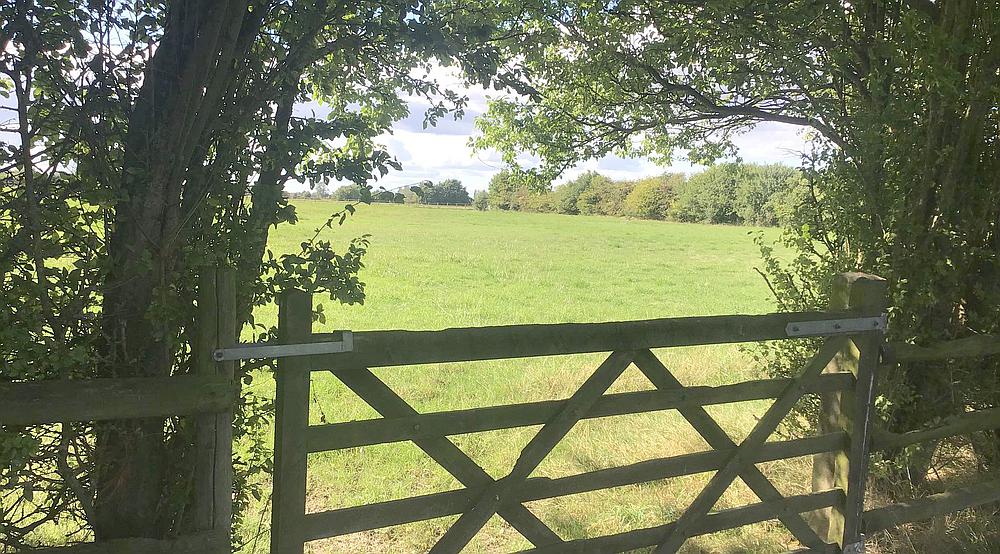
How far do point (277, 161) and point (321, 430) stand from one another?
1112 mm

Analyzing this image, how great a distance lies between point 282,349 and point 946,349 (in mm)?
3369

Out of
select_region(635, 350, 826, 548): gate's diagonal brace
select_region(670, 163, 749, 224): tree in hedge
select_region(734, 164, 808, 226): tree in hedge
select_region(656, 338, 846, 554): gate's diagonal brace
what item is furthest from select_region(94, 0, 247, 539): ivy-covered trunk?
select_region(670, 163, 749, 224): tree in hedge

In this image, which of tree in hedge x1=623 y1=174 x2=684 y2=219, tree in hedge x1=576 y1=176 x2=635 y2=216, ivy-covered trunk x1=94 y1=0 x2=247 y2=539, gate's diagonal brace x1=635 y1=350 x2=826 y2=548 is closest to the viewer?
ivy-covered trunk x1=94 y1=0 x2=247 y2=539

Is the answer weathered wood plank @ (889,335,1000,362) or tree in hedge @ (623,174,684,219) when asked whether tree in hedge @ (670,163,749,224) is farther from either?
weathered wood plank @ (889,335,1000,362)

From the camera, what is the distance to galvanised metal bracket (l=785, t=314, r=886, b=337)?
2887mm

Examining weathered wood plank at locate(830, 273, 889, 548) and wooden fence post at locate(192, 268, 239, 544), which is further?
weathered wood plank at locate(830, 273, 889, 548)

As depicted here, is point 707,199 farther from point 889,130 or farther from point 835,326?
point 835,326

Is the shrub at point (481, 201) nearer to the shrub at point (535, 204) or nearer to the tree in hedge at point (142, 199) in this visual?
the shrub at point (535, 204)

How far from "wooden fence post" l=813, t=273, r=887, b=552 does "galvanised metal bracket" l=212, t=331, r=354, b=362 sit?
2.48 meters

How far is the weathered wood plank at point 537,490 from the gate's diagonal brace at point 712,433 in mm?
75

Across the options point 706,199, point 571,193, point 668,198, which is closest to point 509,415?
point 571,193

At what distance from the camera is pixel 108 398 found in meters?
1.90

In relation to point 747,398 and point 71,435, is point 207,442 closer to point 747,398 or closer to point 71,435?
point 71,435

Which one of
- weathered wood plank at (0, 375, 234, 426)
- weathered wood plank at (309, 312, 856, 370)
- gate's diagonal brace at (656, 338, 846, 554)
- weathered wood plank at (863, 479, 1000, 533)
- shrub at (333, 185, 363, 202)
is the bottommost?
weathered wood plank at (863, 479, 1000, 533)
